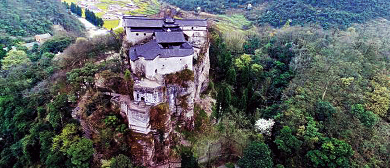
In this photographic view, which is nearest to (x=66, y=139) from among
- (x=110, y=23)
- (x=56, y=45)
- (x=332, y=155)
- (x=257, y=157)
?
(x=257, y=157)

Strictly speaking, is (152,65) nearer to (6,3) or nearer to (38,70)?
(38,70)

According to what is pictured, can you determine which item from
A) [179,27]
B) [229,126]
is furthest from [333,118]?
[179,27]

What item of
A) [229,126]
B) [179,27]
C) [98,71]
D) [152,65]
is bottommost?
[229,126]

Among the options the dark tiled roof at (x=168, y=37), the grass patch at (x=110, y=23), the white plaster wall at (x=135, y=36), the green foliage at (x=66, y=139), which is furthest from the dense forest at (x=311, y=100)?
the grass patch at (x=110, y=23)

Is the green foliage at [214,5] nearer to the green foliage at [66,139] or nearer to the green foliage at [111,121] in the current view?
the green foliage at [111,121]

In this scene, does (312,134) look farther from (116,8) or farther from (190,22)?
(116,8)

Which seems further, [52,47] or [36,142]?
[52,47]

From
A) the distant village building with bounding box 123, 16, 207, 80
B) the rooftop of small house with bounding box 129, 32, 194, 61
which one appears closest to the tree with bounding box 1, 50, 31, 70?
the distant village building with bounding box 123, 16, 207, 80
